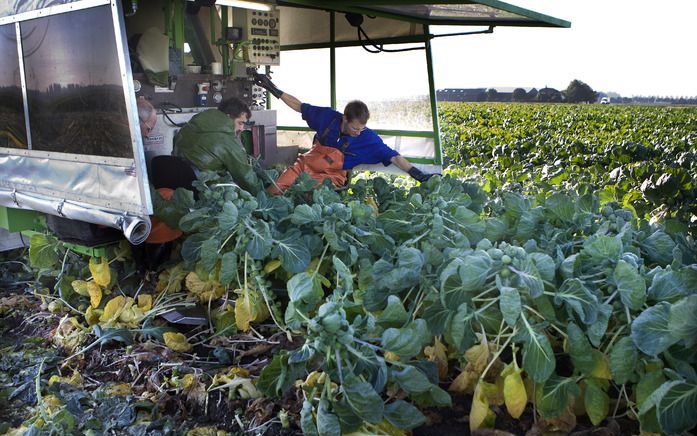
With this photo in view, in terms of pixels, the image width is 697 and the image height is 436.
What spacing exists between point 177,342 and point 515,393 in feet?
6.93

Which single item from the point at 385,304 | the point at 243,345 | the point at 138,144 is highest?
the point at 138,144

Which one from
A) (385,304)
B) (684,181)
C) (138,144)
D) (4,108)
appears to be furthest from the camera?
(684,181)

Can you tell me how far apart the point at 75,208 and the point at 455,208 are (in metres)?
2.37

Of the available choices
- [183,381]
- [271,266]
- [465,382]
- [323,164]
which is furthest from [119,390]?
[323,164]

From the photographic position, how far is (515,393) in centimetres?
250

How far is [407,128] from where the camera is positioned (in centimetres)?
702

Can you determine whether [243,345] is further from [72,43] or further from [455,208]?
[72,43]

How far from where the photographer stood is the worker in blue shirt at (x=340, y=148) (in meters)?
6.06

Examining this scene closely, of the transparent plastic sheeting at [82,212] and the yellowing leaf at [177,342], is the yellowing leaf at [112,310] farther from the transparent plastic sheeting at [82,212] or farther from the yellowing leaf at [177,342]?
the transparent plastic sheeting at [82,212]

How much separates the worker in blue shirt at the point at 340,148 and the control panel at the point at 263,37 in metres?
0.65

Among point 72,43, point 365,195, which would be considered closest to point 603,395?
point 365,195

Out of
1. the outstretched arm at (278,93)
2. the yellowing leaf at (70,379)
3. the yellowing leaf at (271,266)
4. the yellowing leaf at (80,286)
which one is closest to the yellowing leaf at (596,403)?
the yellowing leaf at (271,266)

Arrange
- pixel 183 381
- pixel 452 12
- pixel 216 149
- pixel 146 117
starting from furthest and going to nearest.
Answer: pixel 452 12
pixel 146 117
pixel 216 149
pixel 183 381

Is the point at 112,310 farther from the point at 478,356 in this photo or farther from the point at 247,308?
the point at 478,356
